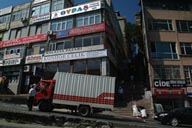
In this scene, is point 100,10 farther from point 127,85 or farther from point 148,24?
point 127,85

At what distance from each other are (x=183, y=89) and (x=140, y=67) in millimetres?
11777

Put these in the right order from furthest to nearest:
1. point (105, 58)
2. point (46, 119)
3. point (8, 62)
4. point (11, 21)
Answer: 1. point (11, 21)
2. point (8, 62)
3. point (105, 58)
4. point (46, 119)

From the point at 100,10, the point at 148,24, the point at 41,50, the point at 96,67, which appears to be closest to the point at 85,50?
the point at 96,67

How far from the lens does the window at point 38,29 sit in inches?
1203

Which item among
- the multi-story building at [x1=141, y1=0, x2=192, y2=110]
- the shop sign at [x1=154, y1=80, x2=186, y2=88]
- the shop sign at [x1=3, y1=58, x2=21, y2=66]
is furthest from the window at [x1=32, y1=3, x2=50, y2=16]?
the shop sign at [x1=154, y1=80, x2=186, y2=88]

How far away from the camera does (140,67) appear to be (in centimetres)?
3556

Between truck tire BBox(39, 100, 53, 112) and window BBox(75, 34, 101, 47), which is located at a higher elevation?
window BBox(75, 34, 101, 47)

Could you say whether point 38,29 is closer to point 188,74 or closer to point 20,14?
point 20,14

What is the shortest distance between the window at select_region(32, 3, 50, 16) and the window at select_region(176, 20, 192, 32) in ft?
65.3

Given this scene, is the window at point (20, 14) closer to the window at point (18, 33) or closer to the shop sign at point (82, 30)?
the window at point (18, 33)

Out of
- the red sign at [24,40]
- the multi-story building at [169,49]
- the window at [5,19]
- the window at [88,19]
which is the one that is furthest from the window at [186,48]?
the window at [5,19]

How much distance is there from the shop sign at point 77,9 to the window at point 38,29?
2057 millimetres

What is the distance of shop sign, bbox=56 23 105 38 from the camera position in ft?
83.1

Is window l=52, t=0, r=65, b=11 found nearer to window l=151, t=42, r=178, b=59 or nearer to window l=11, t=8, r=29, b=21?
window l=11, t=8, r=29, b=21
